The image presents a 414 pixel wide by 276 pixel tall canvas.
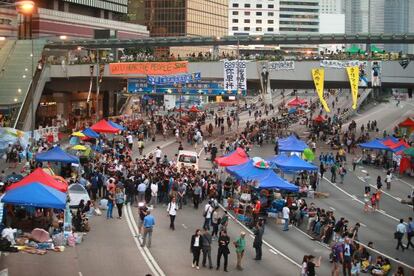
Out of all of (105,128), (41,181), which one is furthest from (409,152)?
(41,181)

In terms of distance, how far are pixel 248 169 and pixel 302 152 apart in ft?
33.4

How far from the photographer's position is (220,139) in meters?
58.6

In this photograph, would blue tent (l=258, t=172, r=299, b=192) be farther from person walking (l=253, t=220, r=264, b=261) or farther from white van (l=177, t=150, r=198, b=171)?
white van (l=177, t=150, r=198, b=171)

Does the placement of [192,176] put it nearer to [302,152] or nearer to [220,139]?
[302,152]

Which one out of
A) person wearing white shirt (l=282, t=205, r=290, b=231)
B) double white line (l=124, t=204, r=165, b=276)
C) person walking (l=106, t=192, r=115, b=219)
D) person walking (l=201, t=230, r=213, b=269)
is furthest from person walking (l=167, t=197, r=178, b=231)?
person walking (l=201, t=230, r=213, b=269)

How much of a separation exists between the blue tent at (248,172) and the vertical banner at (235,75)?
2330 centimetres

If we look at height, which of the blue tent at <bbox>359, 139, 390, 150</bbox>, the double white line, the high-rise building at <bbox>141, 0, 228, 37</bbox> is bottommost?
the double white line

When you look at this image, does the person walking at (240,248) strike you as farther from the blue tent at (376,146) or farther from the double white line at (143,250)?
the blue tent at (376,146)

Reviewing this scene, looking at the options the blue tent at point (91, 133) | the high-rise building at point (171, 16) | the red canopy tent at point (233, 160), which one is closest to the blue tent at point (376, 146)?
the red canopy tent at point (233, 160)

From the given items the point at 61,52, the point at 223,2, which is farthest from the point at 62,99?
the point at 223,2

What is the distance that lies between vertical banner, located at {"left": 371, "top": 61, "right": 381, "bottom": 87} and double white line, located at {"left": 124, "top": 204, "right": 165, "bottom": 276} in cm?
3102

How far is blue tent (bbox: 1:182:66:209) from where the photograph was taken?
2220 cm

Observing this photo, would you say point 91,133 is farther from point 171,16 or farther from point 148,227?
point 171,16

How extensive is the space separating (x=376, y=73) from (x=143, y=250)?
120 ft
